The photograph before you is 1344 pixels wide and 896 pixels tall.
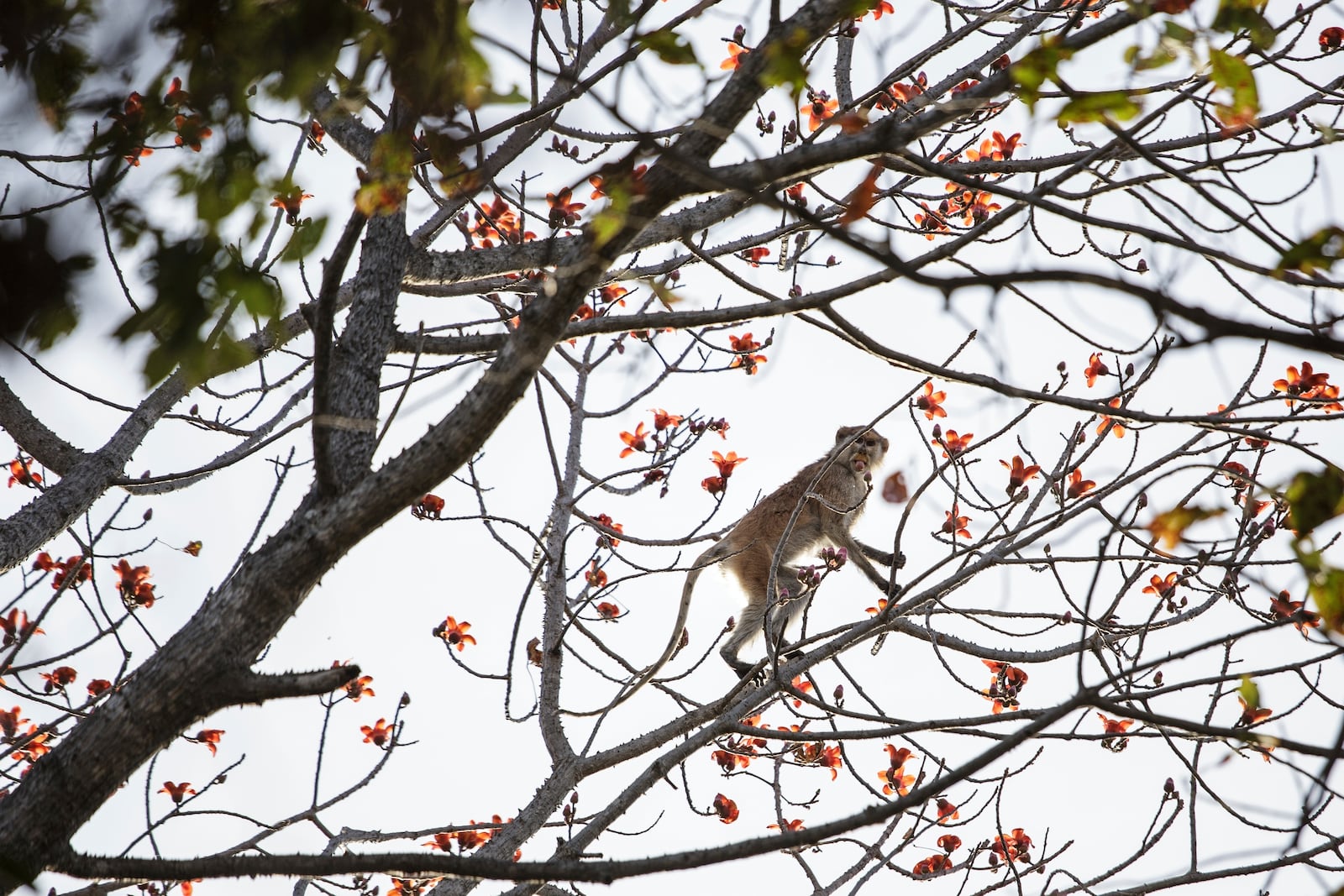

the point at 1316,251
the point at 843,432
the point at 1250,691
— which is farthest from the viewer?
the point at 843,432

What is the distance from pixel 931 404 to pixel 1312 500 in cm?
351

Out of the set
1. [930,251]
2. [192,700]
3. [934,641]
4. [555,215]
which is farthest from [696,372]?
[192,700]

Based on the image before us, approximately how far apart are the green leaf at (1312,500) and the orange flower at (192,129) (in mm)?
1832

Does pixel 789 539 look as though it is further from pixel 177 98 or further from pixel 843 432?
pixel 177 98

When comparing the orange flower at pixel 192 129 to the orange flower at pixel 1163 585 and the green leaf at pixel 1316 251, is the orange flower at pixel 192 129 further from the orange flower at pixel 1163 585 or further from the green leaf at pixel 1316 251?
the orange flower at pixel 1163 585

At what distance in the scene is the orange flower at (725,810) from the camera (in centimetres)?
527

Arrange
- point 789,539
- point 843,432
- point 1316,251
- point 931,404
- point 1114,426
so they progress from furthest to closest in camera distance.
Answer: point 843,432
point 789,539
point 931,404
point 1114,426
point 1316,251

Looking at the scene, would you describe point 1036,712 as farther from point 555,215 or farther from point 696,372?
point 696,372

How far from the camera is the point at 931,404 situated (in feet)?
16.8

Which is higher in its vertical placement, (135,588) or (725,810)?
(135,588)

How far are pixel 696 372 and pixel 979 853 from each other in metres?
2.60

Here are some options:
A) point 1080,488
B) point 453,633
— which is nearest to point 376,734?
point 453,633

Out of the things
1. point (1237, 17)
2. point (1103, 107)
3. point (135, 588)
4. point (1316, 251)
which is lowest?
point (1316, 251)

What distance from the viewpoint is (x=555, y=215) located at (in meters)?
4.19
